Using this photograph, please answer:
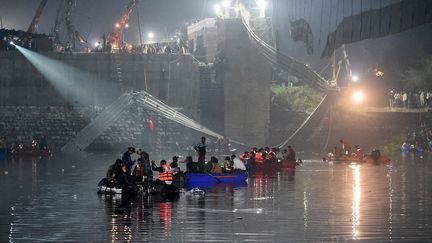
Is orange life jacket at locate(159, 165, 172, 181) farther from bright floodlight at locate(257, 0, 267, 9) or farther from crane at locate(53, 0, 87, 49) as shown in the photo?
crane at locate(53, 0, 87, 49)

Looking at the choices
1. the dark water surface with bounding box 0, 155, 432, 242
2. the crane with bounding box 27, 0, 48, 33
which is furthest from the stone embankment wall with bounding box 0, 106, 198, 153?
the dark water surface with bounding box 0, 155, 432, 242

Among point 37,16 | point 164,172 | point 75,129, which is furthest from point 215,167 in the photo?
point 37,16

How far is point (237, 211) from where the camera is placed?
4047 centimetres

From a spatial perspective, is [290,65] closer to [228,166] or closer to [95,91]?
[95,91]

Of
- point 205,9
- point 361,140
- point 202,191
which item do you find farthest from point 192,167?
point 205,9

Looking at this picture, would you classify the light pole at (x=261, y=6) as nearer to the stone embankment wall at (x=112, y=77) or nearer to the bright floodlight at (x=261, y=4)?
the bright floodlight at (x=261, y=4)

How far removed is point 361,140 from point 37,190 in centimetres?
4623

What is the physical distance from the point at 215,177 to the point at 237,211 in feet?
34.8

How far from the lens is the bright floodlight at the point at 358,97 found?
301ft

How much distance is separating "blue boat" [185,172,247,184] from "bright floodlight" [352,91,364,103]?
131 feet

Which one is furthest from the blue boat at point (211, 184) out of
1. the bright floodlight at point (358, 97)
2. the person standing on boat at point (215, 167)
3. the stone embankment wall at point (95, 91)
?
the stone embankment wall at point (95, 91)

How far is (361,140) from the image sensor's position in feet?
304

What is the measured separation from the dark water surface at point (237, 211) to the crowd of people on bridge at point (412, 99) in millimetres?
39984

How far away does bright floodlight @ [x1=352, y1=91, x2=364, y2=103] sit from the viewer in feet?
301
